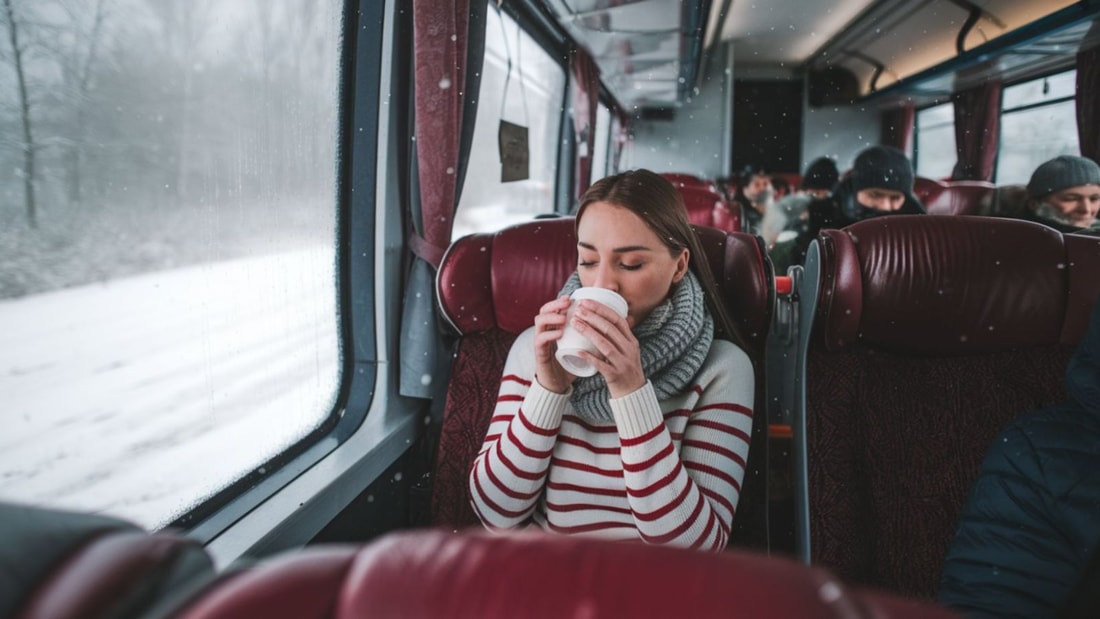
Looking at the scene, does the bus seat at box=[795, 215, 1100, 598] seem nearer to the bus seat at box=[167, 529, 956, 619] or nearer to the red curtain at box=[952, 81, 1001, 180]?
the bus seat at box=[167, 529, 956, 619]

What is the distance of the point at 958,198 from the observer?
3.69 metres

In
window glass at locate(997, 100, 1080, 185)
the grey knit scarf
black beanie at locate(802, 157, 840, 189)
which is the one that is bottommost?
the grey knit scarf

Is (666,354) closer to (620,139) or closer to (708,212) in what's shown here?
(708,212)

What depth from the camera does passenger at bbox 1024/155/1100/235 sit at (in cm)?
247

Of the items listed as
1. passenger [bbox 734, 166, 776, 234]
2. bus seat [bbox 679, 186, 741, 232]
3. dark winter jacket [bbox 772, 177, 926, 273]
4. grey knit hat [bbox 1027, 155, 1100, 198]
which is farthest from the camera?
passenger [bbox 734, 166, 776, 234]

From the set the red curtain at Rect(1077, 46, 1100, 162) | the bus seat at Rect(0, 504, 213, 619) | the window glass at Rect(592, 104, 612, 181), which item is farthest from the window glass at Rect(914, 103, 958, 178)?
the bus seat at Rect(0, 504, 213, 619)

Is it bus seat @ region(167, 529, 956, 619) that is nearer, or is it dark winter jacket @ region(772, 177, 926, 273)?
bus seat @ region(167, 529, 956, 619)

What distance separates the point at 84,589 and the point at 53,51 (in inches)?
38.3

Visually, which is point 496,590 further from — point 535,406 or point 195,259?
point 195,259

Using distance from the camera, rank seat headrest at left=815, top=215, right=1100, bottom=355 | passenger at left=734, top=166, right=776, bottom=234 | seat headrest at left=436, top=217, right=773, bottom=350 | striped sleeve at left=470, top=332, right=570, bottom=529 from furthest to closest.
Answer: passenger at left=734, top=166, right=776, bottom=234 < seat headrest at left=436, top=217, right=773, bottom=350 < seat headrest at left=815, top=215, right=1100, bottom=355 < striped sleeve at left=470, top=332, right=570, bottom=529

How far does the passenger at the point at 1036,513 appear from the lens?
94cm

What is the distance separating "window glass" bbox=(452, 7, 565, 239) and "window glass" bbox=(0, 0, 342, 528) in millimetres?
756

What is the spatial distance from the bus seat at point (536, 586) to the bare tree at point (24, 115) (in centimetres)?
89

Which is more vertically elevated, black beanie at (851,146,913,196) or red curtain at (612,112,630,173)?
red curtain at (612,112,630,173)
